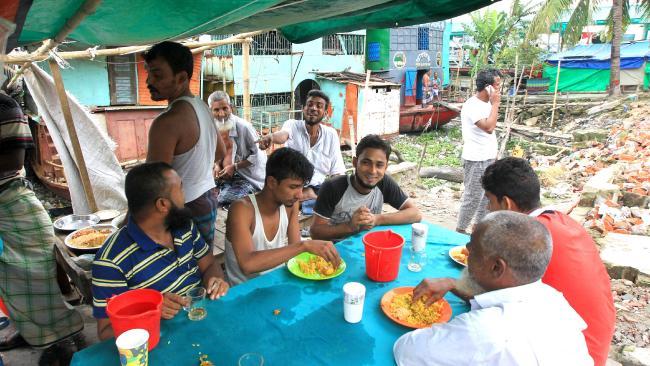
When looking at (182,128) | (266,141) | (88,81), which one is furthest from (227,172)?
(88,81)

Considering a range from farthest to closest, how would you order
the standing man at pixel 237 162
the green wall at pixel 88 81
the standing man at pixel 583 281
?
the green wall at pixel 88 81 → the standing man at pixel 237 162 → the standing man at pixel 583 281

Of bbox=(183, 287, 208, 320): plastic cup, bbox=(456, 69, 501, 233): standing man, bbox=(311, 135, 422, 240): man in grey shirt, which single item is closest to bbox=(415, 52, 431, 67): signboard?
bbox=(456, 69, 501, 233): standing man

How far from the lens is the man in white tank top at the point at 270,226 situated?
2.25 metres

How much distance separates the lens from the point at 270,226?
100 inches

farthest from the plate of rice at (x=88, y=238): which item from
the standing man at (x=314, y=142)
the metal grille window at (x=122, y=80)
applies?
the metal grille window at (x=122, y=80)

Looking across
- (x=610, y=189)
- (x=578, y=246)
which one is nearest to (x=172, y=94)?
(x=578, y=246)

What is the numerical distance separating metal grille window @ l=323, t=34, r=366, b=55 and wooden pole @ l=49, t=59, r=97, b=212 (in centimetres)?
1462

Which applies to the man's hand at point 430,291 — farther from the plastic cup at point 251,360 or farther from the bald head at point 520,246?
the plastic cup at point 251,360

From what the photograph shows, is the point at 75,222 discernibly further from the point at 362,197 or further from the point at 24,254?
the point at 362,197

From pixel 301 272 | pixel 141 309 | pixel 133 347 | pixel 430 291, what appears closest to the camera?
pixel 133 347

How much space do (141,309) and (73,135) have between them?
3.68m

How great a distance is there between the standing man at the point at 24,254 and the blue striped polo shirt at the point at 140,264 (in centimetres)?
151

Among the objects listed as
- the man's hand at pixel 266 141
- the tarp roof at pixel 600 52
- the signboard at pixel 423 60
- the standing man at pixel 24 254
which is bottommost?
the standing man at pixel 24 254

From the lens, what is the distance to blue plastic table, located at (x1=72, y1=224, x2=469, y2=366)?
5.24 feet
